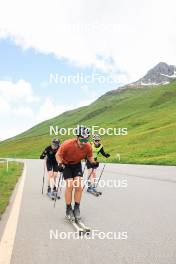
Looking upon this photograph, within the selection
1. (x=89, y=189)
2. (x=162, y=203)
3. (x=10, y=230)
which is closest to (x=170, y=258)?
(x=10, y=230)

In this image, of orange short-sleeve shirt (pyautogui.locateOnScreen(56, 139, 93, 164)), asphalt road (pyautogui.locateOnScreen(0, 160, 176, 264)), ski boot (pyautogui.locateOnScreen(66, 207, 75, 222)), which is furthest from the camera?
orange short-sleeve shirt (pyautogui.locateOnScreen(56, 139, 93, 164))

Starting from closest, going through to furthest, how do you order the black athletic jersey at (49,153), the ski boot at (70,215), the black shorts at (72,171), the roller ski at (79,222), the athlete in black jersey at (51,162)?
the roller ski at (79,222) < the ski boot at (70,215) < the black shorts at (72,171) < the athlete in black jersey at (51,162) < the black athletic jersey at (49,153)

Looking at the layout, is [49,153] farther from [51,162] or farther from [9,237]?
[9,237]

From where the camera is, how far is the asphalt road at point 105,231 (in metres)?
6.34

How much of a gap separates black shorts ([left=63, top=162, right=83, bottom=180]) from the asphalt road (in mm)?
919

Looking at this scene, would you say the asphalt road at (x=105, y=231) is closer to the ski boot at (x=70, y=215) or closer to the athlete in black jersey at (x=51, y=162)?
the ski boot at (x=70, y=215)

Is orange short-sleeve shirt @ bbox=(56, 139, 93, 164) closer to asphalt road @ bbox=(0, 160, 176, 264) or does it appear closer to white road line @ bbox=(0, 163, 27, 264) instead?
asphalt road @ bbox=(0, 160, 176, 264)

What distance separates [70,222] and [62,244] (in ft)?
7.04

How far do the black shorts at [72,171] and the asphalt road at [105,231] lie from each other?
919 millimetres

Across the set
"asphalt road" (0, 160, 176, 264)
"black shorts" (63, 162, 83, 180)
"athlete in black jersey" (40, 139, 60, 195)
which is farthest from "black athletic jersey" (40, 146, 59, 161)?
"black shorts" (63, 162, 83, 180)

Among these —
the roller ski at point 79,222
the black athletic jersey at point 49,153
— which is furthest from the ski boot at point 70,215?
the black athletic jersey at point 49,153

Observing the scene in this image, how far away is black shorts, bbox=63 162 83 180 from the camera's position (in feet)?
33.5

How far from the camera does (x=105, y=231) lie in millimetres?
8211

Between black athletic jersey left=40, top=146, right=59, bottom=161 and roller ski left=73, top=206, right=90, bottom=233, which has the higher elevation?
black athletic jersey left=40, top=146, right=59, bottom=161
